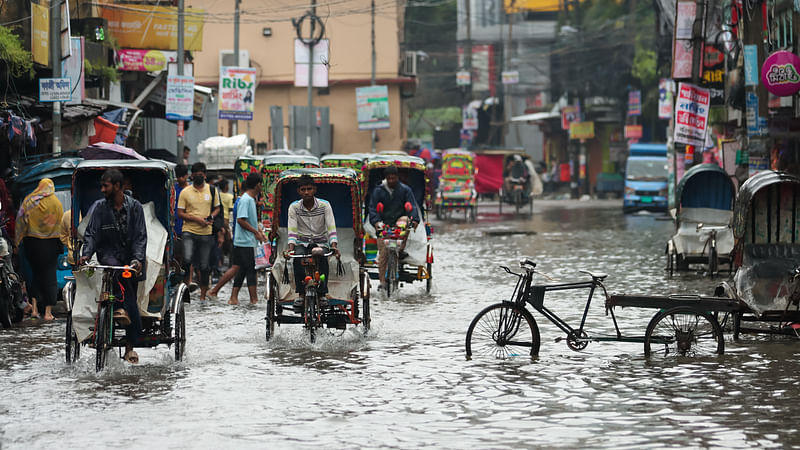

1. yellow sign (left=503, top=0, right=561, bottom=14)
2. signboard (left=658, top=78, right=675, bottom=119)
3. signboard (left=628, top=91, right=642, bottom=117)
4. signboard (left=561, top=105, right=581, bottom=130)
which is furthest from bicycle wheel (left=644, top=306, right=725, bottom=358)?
yellow sign (left=503, top=0, right=561, bottom=14)

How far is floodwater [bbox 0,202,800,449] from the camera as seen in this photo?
24.4ft

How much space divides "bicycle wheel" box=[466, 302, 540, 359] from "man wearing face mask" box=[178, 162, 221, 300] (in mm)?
6040

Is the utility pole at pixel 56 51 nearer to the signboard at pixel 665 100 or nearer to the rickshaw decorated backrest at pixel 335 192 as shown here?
the rickshaw decorated backrest at pixel 335 192

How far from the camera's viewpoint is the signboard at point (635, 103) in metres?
57.6

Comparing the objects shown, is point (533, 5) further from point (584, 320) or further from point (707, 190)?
point (584, 320)

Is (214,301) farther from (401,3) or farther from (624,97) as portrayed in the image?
(624,97)

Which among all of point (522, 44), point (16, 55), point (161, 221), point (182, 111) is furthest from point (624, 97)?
point (161, 221)

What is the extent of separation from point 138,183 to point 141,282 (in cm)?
161

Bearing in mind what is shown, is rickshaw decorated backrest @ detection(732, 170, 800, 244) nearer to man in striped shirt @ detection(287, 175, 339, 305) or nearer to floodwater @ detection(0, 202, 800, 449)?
floodwater @ detection(0, 202, 800, 449)

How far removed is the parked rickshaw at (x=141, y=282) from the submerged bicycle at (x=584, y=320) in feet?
9.42

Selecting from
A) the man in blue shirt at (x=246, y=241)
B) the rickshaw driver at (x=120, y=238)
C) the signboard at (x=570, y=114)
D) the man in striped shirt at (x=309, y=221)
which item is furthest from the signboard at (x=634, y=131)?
the rickshaw driver at (x=120, y=238)

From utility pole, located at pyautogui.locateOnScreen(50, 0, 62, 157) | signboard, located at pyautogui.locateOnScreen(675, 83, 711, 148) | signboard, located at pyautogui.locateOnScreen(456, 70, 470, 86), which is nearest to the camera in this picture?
utility pole, located at pyautogui.locateOnScreen(50, 0, 62, 157)

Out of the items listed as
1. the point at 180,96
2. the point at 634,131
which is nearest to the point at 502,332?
the point at 180,96

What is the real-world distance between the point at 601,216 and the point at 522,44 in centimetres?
4191
